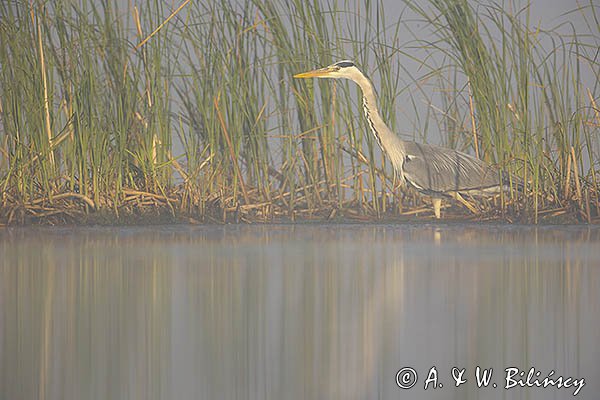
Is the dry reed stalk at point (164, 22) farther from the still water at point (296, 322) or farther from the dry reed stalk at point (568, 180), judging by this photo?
the dry reed stalk at point (568, 180)

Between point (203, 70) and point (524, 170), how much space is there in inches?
53.1

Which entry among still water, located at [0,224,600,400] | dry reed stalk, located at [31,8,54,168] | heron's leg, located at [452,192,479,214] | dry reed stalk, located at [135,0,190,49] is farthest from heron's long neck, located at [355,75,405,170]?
dry reed stalk, located at [31,8,54,168]

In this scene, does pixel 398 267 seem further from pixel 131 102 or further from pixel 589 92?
pixel 589 92

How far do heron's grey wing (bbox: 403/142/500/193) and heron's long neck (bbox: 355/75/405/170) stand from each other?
0.13ft

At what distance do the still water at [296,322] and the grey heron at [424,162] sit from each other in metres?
1.02

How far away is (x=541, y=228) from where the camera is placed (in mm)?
4012

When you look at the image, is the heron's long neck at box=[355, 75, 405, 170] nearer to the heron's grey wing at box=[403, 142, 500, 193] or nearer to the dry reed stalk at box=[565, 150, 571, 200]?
the heron's grey wing at box=[403, 142, 500, 193]

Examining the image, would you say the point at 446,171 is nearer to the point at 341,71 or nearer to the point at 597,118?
the point at 341,71

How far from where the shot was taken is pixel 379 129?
165 inches

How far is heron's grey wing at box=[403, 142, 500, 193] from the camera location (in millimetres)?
4160

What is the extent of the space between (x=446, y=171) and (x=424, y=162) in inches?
3.8

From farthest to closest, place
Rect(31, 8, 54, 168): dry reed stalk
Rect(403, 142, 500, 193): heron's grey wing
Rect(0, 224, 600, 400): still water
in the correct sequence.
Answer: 1. Rect(403, 142, 500, 193): heron's grey wing
2. Rect(31, 8, 54, 168): dry reed stalk
3. Rect(0, 224, 600, 400): still water

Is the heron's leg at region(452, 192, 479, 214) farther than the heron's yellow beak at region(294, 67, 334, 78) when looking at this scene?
Yes

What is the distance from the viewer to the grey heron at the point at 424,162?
4.17m
